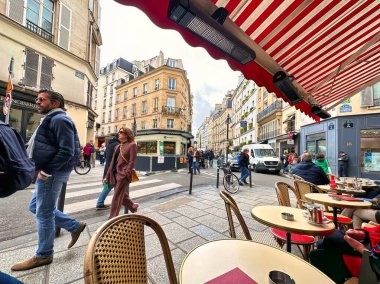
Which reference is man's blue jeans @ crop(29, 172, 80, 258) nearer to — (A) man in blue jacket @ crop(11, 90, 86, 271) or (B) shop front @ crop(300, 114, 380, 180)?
(A) man in blue jacket @ crop(11, 90, 86, 271)

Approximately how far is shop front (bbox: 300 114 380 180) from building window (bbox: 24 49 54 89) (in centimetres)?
2005

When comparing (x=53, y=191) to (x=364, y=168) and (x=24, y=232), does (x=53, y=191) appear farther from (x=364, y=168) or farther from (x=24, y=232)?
(x=364, y=168)

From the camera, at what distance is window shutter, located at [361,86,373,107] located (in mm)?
12905

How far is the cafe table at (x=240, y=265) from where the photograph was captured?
3.71ft

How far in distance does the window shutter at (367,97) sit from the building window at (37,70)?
817 inches

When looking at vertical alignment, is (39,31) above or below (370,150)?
above

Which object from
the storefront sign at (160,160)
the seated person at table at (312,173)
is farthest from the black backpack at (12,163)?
the storefront sign at (160,160)

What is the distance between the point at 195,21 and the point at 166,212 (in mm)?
3927

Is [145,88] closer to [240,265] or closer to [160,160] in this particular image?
[160,160]

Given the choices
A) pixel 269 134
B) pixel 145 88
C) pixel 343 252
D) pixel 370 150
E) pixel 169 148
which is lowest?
pixel 343 252

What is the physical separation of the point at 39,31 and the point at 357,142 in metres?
22.1

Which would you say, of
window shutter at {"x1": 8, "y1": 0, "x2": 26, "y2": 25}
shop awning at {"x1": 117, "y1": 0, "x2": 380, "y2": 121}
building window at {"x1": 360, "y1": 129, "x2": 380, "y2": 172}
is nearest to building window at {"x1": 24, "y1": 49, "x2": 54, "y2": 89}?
window shutter at {"x1": 8, "y1": 0, "x2": 26, "y2": 25}

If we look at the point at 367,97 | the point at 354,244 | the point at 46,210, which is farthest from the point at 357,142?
the point at 46,210

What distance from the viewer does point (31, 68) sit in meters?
11.5
